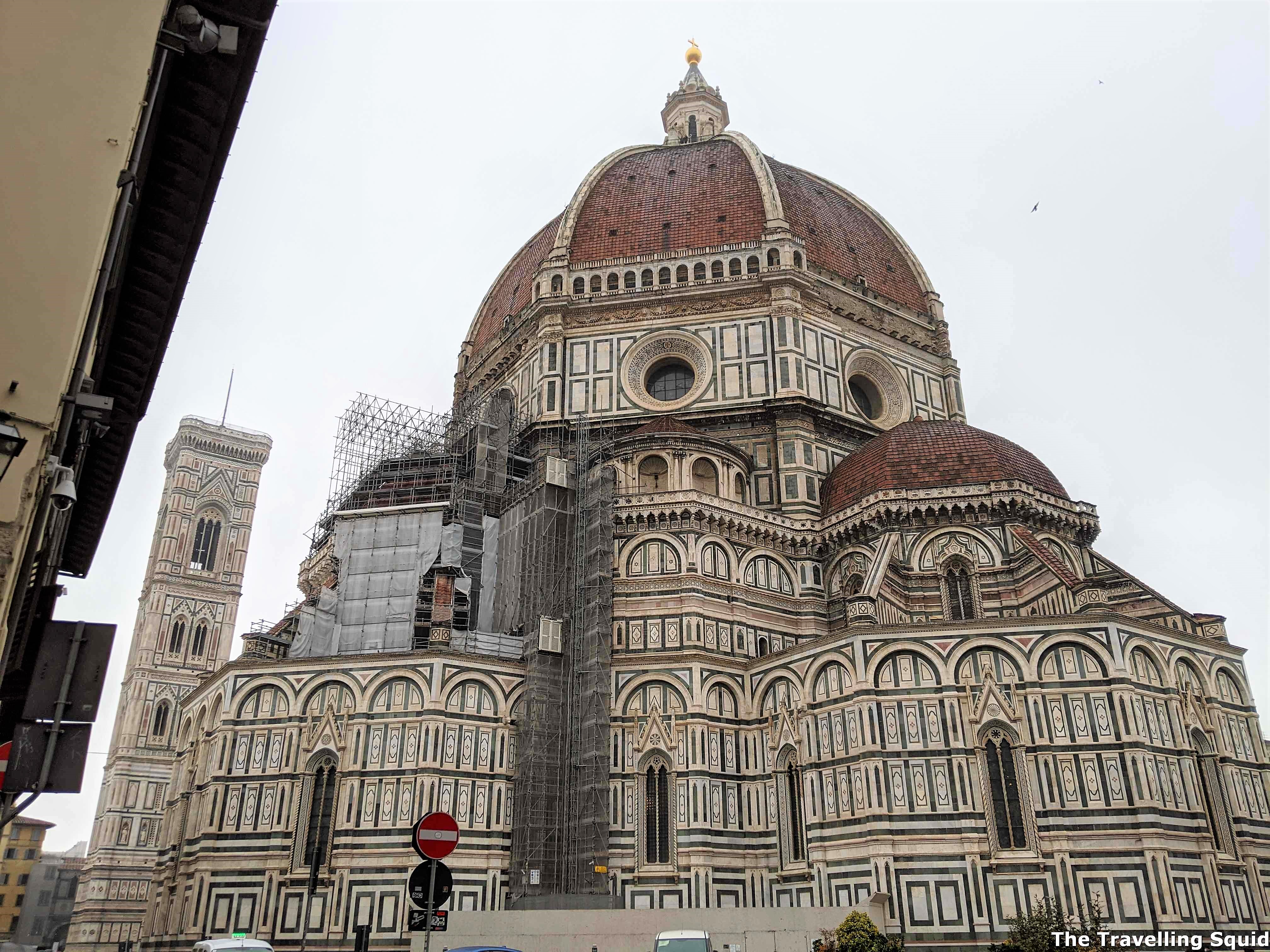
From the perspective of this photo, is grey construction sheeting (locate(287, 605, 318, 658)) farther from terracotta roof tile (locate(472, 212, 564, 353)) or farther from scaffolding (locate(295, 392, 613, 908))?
terracotta roof tile (locate(472, 212, 564, 353))

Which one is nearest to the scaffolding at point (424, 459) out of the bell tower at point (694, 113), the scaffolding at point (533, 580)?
the scaffolding at point (533, 580)

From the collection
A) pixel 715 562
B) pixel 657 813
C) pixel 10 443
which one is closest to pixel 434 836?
pixel 10 443

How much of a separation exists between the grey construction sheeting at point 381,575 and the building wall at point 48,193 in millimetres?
26351

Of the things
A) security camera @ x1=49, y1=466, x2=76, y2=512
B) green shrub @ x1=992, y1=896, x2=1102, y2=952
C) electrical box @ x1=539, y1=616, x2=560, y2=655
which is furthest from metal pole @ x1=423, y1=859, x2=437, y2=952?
electrical box @ x1=539, y1=616, x2=560, y2=655

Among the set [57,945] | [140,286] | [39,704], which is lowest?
[57,945]

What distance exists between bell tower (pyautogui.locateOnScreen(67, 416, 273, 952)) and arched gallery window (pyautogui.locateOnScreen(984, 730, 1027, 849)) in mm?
38752

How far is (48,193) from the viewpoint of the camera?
6359 mm

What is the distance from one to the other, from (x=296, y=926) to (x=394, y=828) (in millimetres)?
3507

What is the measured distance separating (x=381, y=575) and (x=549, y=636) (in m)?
6.54

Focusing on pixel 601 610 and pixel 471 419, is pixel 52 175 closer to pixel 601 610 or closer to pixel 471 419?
pixel 601 610

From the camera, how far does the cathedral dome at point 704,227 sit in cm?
4153

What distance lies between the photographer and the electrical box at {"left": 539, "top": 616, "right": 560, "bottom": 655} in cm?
3091

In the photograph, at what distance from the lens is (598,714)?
3036 centimetres

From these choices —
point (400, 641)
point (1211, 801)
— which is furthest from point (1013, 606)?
point (400, 641)
